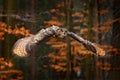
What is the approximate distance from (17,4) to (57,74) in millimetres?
3502

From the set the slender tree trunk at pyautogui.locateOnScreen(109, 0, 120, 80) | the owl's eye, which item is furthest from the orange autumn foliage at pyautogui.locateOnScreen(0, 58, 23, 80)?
the owl's eye

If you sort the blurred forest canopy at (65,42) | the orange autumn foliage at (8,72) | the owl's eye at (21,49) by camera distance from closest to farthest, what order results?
the owl's eye at (21,49) < the orange autumn foliage at (8,72) < the blurred forest canopy at (65,42)

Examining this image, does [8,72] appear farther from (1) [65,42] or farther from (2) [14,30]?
(1) [65,42]

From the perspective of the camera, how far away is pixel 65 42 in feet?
46.2

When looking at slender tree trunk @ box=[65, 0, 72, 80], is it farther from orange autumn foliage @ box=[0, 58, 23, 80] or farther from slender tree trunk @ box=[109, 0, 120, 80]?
orange autumn foliage @ box=[0, 58, 23, 80]

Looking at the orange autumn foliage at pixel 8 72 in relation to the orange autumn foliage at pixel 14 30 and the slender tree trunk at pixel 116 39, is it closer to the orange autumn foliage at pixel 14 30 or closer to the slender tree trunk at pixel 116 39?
the orange autumn foliage at pixel 14 30

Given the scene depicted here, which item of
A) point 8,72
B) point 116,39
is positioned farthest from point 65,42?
point 8,72

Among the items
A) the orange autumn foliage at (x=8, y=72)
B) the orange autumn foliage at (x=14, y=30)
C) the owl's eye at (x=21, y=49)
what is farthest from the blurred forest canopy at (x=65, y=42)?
the owl's eye at (x=21, y=49)

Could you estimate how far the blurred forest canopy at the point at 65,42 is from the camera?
496 inches

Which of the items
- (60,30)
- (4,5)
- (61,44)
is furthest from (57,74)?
(60,30)

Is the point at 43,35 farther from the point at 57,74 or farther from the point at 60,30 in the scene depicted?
the point at 57,74

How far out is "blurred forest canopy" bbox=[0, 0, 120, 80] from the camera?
1259 cm

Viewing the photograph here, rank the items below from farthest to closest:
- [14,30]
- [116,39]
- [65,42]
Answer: [65,42], [116,39], [14,30]

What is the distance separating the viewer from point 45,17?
46.5 feet
